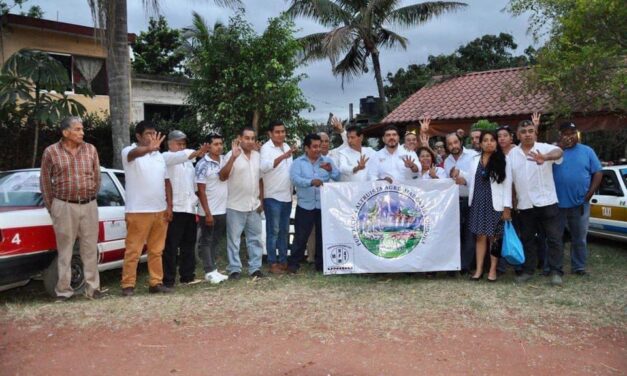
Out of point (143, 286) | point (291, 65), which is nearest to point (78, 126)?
point (143, 286)

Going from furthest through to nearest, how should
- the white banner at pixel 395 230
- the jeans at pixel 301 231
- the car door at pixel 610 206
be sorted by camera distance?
the car door at pixel 610 206 → the jeans at pixel 301 231 → the white banner at pixel 395 230

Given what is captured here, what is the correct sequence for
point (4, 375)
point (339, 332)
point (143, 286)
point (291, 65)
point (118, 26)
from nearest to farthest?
point (4, 375) < point (339, 332) < point (143, 286) < point (118, 26) < point (291, 65)

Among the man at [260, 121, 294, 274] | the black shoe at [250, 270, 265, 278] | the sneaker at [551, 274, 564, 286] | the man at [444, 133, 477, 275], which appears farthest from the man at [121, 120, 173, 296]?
the sneaker at [551, 274, 564, 286]

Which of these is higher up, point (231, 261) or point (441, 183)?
point (441, 183)

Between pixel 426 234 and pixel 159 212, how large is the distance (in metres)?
3.10

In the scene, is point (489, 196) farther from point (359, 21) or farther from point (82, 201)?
point (359, 21)

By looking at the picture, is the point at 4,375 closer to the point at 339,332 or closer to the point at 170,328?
the point at 170,328

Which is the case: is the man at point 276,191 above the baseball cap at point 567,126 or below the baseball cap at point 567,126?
below

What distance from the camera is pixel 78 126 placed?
553 cm

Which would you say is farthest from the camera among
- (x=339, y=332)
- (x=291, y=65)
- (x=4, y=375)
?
(x=291, y=65)

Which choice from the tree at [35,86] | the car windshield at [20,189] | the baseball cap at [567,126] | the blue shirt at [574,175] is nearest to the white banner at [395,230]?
the blue shirt at [574,175]

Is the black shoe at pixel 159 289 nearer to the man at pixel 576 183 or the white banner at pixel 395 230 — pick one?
the white banner at pixel 395 230

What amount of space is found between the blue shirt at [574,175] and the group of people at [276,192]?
1 centimetres

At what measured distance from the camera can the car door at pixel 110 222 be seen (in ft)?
20.2
